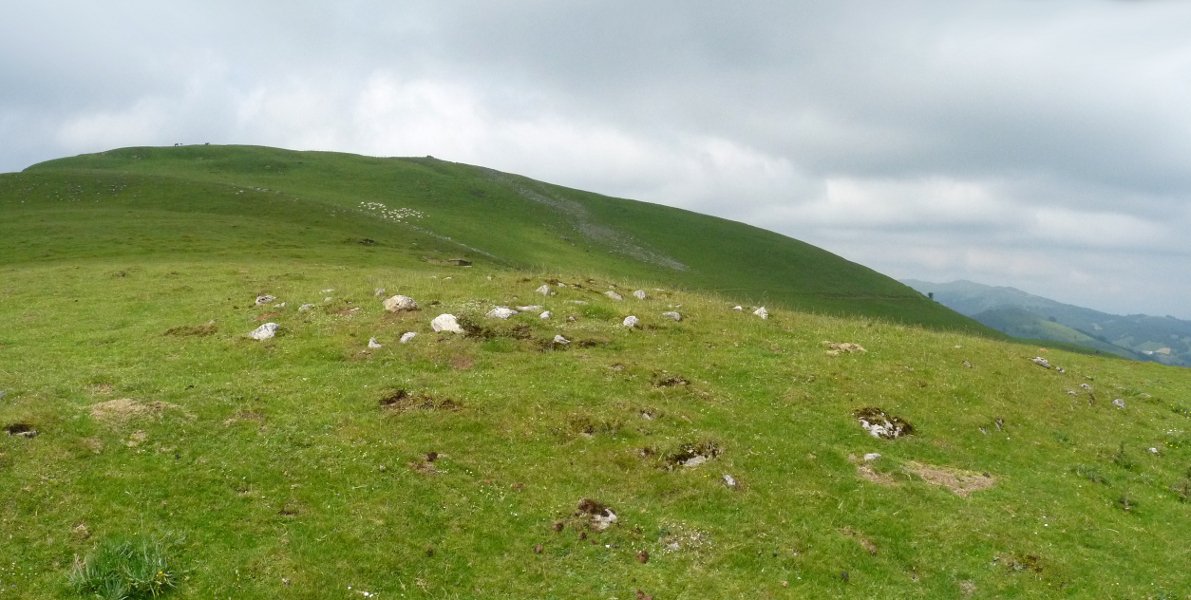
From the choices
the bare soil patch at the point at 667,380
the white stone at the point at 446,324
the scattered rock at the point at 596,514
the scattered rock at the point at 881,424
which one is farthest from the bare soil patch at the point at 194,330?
the scattered rock at the point at 881,424

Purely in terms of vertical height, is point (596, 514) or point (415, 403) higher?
point (415, 403)

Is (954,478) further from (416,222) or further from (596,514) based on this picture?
(416,222)

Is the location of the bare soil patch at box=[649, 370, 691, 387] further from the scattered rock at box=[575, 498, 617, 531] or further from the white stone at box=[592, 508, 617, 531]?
the white stone at box=[592, 508, 617, 531]

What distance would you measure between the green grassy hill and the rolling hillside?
35847 millimetres

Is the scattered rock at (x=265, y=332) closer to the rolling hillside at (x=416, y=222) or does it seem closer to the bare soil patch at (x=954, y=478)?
the bare soil patch at (x=954, y=478)

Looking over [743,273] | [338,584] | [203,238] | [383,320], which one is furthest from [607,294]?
[743,273]

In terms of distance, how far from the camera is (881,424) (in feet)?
80.8

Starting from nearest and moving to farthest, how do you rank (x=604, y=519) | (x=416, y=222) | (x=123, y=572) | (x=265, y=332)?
1. (x=123, y=572)
2. (x=604, y=519)
3. (x=265, y=332)
4. (x=416, y=222)

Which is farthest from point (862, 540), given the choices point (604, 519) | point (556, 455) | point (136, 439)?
point (136, 439)

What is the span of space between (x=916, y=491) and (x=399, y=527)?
1482 cm

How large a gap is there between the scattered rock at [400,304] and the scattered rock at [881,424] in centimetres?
1957

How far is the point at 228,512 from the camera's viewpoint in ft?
52.5

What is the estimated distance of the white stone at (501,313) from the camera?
30.7m

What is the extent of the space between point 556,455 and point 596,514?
121 inches
